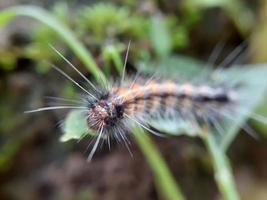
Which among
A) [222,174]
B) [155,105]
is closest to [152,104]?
[155,105]

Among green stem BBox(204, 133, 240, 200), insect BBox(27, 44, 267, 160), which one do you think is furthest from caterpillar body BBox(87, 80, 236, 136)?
green stem BBox(204, 133, 240, 200)

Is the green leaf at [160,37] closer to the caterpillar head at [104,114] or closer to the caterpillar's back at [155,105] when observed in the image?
the caterpillar's back at [155,105]

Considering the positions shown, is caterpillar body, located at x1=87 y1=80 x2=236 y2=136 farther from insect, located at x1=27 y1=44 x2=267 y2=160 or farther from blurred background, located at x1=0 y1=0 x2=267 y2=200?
blurred background, located at x1=0 y1=0 x2=267 y2=200

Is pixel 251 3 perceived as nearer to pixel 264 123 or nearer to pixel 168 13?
pixel 168 13

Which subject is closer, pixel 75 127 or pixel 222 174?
pixel 75 127

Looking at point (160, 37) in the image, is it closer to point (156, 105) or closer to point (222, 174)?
point (156, 105)

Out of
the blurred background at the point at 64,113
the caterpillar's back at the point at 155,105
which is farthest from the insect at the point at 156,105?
the blurred background at the point at 64,113
